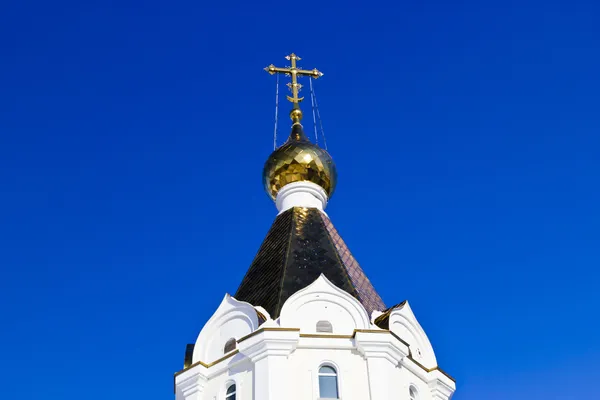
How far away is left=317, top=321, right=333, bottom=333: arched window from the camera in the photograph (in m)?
15.2

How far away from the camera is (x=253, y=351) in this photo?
1473cm

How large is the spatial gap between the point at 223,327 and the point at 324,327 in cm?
183

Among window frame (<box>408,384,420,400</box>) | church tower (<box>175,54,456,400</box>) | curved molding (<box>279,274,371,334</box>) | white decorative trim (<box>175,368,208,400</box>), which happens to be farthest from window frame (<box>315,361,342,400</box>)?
white decorative trim (<box>175,368,208,400</box>)

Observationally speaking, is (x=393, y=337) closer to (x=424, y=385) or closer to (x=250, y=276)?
(x=424, y=385)

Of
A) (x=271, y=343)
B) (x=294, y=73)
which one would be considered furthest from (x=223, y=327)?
(x=294, y=73)

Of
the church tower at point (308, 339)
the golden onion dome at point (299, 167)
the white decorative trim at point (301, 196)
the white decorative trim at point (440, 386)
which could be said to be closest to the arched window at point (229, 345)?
the church tower at point (308, 339)

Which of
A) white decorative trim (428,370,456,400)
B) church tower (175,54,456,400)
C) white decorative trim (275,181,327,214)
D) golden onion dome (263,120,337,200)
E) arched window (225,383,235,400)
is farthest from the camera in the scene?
golden onion dome (263,120,337,200)

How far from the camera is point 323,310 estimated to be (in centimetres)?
1545

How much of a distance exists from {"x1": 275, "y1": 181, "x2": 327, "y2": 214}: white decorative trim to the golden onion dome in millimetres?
118

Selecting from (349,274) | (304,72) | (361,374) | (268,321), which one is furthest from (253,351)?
(304,72)

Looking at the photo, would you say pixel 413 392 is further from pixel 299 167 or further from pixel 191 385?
pixel 299 167

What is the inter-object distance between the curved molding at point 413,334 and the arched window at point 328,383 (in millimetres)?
1604

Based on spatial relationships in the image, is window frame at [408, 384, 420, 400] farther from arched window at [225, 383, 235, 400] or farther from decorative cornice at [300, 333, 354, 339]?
arched window at [225, 383, 235, 400]

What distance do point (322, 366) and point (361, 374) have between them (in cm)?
63
